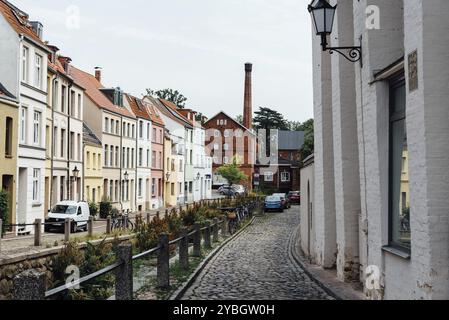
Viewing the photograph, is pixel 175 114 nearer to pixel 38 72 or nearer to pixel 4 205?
pixel 38 72

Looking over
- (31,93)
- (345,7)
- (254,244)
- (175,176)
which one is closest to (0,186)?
(31,93)

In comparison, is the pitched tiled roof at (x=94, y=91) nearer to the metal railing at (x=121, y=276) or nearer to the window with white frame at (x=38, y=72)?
the window with white frame at (x=38, y=72)

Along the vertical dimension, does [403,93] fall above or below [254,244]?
above

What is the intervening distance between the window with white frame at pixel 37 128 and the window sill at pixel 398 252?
2566 cm

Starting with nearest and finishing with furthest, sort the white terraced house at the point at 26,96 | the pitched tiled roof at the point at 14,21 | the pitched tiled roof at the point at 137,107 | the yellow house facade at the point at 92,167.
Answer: the white terraced house at the point at 26,96, the pitched tiled roof at the point at 14,21, the yellow house facade at the point at 92,167, the pitched tiled roof at the point at 137,107

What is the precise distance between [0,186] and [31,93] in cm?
594

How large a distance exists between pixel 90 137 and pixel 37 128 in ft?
47.2

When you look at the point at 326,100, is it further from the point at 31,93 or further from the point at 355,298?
the point at 31,93

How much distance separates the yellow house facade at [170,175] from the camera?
64.4 m

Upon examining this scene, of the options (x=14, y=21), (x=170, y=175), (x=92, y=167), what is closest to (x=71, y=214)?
(x=14, y=21)

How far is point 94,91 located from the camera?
50.1m

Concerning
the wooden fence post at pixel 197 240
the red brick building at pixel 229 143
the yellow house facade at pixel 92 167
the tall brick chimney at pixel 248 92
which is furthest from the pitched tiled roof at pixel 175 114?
the wooden fence post at pixel 197 240

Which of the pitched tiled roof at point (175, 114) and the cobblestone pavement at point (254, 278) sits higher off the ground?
the pitched tiled roof at point (175, 114)

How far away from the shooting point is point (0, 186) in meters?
26.3
